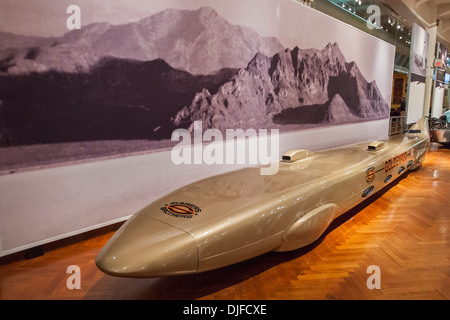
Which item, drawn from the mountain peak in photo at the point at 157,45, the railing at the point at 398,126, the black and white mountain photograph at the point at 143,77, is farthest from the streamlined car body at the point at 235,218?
the railing at the point at 398,126

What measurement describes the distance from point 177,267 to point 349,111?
14.9 ft

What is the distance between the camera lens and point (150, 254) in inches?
50.1

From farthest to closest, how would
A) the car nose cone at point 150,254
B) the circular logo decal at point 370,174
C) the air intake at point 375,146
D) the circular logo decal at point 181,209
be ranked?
the air intake at point 375,146 → the circular logo decal at point 370,174 → the circular logo decal at point 181,209 → the car nose cone at point 150,254

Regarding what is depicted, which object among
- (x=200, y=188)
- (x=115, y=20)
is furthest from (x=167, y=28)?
(x=200, y=188)

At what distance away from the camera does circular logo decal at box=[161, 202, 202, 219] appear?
1.51 m

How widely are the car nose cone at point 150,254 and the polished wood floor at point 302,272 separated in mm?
295

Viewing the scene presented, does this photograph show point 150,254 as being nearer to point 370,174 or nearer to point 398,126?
point 370,174

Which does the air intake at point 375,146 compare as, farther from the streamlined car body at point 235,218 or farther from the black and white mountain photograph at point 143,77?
the black and white mountain photograph at point 143,77

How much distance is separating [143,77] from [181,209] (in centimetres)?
124

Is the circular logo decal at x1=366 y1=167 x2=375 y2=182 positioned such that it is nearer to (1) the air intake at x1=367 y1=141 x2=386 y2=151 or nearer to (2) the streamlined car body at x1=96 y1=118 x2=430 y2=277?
(2) the streamlined car body at x1=96 y1=118 x2=430 y2=277

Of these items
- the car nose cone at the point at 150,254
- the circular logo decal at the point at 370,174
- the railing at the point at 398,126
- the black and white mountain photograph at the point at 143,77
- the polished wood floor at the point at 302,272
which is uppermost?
the black and white mountain photograph at the point at 143,77

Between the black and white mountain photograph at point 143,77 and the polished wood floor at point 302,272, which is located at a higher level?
the black and white mountain photograph at point 143,77

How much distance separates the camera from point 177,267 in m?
1.31

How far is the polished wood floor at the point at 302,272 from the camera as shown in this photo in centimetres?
153
